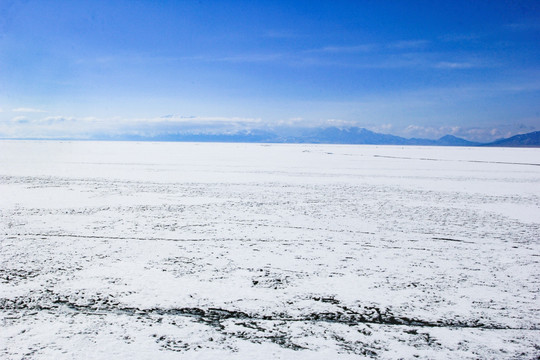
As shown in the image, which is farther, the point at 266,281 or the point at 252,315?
the point at 266,281

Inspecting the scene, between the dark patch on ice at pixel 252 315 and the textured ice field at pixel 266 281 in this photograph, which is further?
the dark patch on ice at pixel 252 315

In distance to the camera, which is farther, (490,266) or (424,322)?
(490,266)

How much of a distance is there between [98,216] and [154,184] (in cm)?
465

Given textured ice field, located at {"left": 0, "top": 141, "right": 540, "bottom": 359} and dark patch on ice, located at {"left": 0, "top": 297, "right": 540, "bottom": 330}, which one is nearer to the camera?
textured ice field, located at {"left": 0, "top": 141, "right": 540, "bottom": 359}

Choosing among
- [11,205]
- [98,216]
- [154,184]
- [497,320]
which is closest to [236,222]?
[98,216]

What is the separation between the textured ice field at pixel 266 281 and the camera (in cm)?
261

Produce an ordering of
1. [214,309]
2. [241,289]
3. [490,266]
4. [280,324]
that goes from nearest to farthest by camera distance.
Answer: [280,324] < [214,309] < [241,289] < [490,266]

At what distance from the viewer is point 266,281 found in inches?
148

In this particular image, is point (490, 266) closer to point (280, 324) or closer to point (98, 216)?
point (280, 324)

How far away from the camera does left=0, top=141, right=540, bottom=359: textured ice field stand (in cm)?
261

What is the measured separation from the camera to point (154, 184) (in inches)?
442

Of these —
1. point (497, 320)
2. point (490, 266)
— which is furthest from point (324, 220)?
point (497, 320)

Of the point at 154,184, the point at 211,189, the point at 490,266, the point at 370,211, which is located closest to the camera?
the point at 490,266

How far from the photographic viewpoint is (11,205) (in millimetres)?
7461
